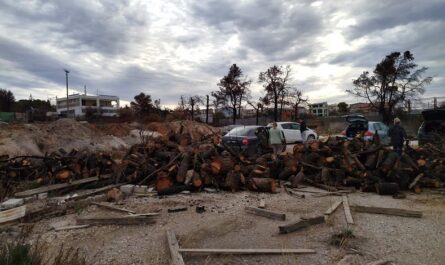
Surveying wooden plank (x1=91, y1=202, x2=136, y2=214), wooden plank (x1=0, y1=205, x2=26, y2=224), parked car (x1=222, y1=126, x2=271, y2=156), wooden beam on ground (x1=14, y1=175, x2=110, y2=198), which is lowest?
wooden plank (x1=91, y1=202, x2=136, y2=214)

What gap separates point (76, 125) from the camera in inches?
935

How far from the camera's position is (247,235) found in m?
4.91

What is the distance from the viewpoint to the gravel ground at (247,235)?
4.12m

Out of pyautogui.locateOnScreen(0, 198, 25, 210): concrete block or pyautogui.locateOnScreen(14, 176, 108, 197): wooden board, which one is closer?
pyautogui.locateOnScreen(0, 198, 25, 210): concrete block

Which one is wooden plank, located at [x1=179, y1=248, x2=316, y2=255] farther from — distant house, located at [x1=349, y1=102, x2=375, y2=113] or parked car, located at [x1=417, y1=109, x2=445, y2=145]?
distant house, located at [x1=349, y1=102, x2=375, y2=113]

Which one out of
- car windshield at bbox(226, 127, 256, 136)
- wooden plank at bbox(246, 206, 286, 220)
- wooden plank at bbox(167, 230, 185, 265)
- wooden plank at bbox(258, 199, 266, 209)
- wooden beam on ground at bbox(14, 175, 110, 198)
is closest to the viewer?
wooden plank at bbox(167, 230, 185, 265)

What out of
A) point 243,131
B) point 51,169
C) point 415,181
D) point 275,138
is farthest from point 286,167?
point 51,169

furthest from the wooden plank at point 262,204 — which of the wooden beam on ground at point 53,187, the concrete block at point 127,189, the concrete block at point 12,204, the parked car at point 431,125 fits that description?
the parked car at point 431,125

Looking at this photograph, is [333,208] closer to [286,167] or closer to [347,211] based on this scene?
[347,211]

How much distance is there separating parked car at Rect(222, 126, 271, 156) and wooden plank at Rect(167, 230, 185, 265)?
25.9 feet

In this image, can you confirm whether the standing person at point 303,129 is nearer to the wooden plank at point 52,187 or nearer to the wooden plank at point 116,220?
the wooden plank at point 52,187

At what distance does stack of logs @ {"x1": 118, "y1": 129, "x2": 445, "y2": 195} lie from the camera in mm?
7969

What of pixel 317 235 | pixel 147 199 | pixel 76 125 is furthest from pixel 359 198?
pixel 76 125

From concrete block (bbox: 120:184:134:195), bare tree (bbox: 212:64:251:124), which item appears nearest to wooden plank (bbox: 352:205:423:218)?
concrete block (bbox: 120:184:134:195)
